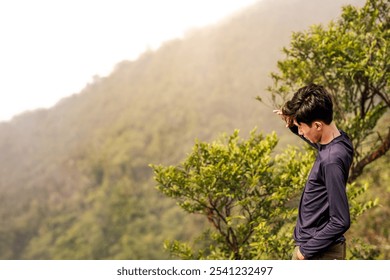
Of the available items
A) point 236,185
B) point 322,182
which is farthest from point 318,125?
point 236,185

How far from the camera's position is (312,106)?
2.49 m

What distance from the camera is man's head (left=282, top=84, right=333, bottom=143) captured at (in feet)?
8.19

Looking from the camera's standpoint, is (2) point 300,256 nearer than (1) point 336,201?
No

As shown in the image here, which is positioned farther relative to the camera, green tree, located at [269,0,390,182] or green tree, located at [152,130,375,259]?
green tree, located at [269,0,390,182]

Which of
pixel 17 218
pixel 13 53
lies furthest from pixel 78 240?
pixel 13 53

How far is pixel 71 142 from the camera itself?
492 feet

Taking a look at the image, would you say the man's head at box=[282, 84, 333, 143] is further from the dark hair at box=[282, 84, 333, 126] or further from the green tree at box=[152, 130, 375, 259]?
the green tree at box=[152, 130, 375, 259]

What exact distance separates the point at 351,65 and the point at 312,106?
157 inches

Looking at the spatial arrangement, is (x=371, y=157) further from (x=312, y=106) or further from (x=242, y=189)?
(x=312, y=106)

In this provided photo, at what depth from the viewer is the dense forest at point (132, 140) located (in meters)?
81.9

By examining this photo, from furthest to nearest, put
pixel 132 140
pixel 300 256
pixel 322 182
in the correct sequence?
pixel 132 140 < pixel 300 256 < pixel 322 182

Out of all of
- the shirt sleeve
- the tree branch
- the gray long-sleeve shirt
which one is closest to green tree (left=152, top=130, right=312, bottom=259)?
the tree branch
